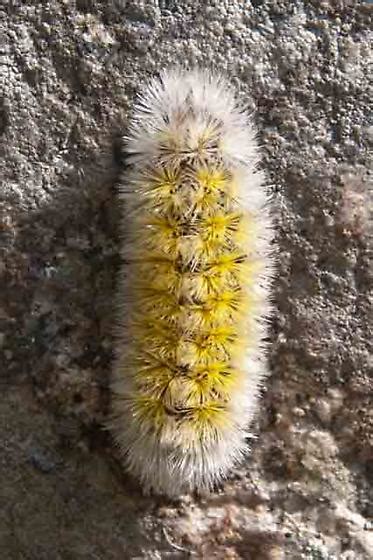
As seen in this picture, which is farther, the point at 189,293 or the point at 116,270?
the point at 116,270

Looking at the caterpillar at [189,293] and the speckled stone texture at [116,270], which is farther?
the speckled stone texture at [116,270]

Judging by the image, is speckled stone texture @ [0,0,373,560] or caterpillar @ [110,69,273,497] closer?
caterpillar @ [110,69,273,497]

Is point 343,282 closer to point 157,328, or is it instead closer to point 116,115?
point 157,328

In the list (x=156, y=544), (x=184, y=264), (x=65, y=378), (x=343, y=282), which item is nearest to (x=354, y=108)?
(x=343, y=282)
